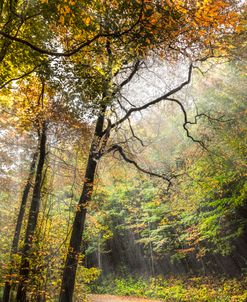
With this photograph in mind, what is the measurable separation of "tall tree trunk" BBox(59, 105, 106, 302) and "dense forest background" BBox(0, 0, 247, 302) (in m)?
0.03

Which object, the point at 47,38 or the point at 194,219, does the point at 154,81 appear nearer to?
the point at 47,38

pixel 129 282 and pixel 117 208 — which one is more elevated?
pixel 117 208

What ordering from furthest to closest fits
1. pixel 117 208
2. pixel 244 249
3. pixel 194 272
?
pixel 117 208 < pixel 194 272 < pixel 244 249

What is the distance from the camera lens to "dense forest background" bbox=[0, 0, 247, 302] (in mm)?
5172

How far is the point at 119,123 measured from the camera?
837 centimetres

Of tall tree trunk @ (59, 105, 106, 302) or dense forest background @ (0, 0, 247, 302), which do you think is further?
tall tree trunk @ (59, 105, 106, 302)

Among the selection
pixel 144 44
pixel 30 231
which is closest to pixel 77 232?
pixel 30 231

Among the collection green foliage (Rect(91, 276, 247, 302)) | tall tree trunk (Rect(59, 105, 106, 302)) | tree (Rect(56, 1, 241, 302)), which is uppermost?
tree (Rect(56, 1, 241, 302))

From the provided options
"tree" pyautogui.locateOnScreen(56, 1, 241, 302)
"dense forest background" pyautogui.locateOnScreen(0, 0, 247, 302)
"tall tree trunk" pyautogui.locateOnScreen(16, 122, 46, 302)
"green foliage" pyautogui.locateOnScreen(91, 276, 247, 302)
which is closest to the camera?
"tree" pyautogui.locateOnScreen(56, 1, 241, 302)

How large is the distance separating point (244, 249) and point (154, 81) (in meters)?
Answer: 9.48

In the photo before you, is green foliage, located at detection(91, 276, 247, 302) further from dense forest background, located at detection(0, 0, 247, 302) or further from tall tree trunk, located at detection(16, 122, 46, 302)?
tall tree trunk, located at detection(16, 122, 46, 302)

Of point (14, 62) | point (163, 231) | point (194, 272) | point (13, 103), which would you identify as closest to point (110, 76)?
point (14, 62)

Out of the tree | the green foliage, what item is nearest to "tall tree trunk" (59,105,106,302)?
the tree

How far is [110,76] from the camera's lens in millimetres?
6211
